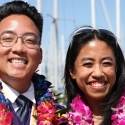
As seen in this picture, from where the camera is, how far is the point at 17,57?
2822 millimetres

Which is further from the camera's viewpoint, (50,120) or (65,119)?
(65,119)

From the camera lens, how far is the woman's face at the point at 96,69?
123 inches

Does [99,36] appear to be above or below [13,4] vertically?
below

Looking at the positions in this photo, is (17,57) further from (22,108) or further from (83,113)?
(83,113)

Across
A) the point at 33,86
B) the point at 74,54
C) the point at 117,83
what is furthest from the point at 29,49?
the point at 117,83

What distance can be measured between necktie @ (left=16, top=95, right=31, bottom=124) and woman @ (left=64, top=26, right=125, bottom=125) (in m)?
0.56

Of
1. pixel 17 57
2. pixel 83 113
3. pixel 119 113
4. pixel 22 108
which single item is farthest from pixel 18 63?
pixel 119 113

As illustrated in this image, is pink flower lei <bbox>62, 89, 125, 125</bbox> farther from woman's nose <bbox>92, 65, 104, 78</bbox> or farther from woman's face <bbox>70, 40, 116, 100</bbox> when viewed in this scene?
woman's nose <bbox>92, 65, 104, 78</bbox>

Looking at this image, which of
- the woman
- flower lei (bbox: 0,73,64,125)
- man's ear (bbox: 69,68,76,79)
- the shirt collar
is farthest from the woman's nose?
the shirt collar

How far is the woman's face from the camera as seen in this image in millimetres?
3135

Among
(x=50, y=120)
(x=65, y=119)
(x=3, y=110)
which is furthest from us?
(x=65, y=119)

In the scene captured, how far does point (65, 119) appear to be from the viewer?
10.6 feet

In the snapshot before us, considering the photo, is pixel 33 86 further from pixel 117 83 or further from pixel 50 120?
pixel 117 83

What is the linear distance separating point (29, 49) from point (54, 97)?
72 cm
